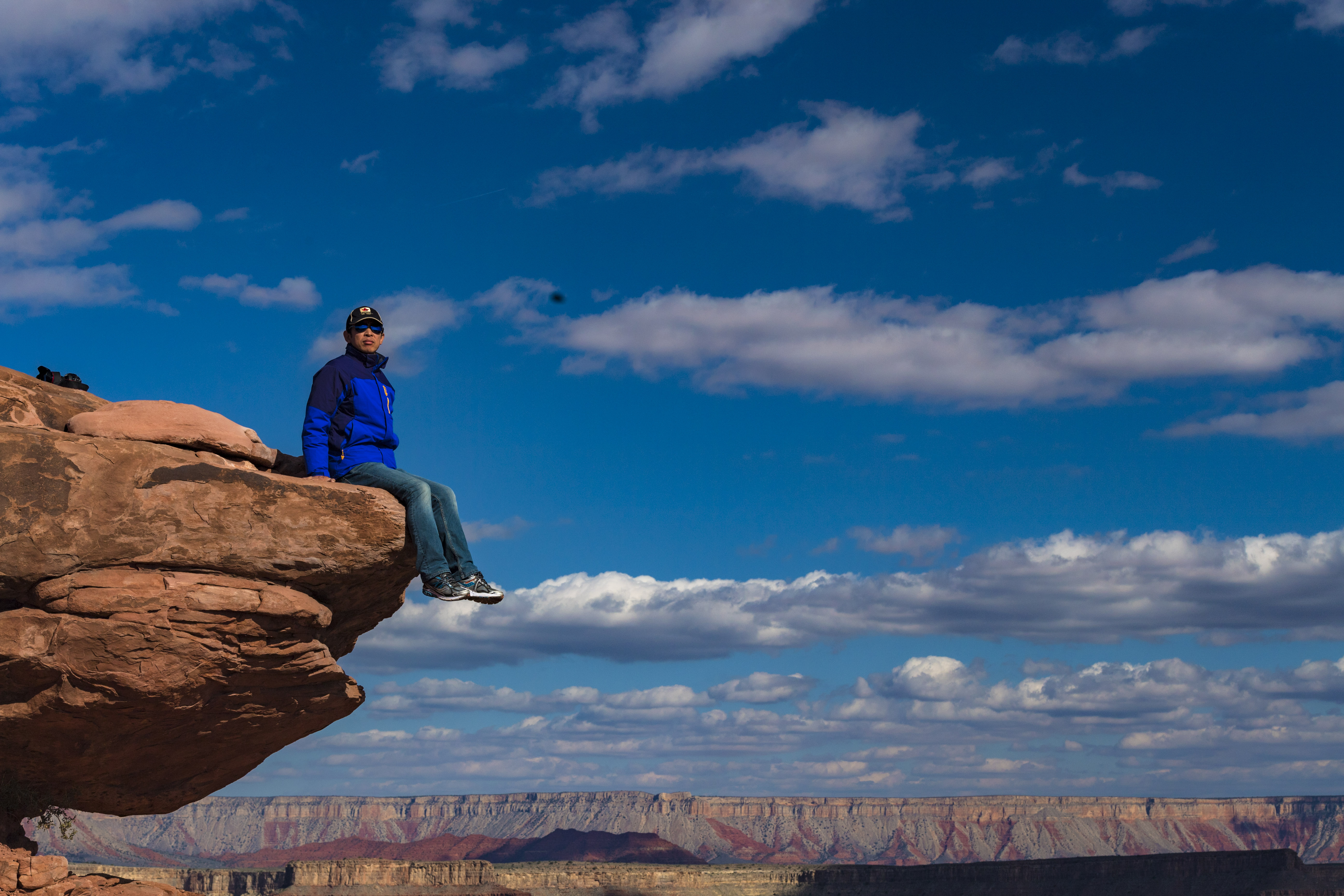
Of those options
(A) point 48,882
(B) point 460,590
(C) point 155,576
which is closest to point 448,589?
(B) point 460,590

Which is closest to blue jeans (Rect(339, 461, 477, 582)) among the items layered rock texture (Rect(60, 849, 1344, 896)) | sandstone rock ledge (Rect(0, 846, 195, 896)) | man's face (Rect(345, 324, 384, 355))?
man's face (Rect(345, 324, 384, 355))

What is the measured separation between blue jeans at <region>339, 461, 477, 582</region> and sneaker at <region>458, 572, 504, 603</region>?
73 mm

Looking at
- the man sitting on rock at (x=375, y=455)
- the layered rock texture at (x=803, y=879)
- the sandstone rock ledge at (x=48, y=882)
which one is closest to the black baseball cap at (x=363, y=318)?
the man sitting on rock at (x=375, y=455)

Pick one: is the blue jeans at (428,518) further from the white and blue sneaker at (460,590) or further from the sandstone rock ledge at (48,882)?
the sandstone rock ledge at (48,882)

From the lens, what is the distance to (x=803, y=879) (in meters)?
190

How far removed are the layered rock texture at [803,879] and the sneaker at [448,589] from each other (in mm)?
140135

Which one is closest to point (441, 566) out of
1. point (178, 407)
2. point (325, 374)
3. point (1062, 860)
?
point (325, 374)

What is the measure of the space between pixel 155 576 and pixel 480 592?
3.50 meters

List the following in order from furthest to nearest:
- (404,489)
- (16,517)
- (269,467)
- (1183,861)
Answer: (1183,861) < (269,467) < (404,489) < (16,517)

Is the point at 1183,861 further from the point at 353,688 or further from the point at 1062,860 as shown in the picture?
the point at 353,688

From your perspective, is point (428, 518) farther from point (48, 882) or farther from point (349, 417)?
point (48, 882)

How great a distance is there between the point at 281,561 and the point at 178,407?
8.22ft

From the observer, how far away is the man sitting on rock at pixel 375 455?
14102 millimetres

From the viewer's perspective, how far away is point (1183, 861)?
157 metres
